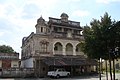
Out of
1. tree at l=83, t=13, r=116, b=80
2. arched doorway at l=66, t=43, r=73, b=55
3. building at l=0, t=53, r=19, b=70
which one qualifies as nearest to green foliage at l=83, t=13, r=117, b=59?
tree at l=83, t=13, r=116, b=80

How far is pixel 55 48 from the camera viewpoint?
45.8 m

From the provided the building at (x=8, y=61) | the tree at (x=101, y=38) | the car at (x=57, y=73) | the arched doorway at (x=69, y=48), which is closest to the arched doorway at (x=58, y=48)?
the arched doorway at (x=69, y=48)

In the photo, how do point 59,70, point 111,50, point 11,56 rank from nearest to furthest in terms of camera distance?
point 111,50 → point 59,70 → point 11,56

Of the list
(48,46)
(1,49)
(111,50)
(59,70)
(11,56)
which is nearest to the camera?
(111,50)

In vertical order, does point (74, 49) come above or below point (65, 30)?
below

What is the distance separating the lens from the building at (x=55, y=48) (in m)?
42.7

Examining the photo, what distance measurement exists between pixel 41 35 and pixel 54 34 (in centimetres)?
299

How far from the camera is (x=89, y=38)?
25.9 metres

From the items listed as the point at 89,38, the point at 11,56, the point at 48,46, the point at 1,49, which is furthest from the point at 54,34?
the point at 1,49

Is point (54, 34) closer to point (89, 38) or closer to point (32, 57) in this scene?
point (32, 57)

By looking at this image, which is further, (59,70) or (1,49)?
(1,49)

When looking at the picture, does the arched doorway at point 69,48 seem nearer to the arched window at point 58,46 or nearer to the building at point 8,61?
the arched window at point 58,46

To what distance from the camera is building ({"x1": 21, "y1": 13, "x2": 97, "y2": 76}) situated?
1679 inches

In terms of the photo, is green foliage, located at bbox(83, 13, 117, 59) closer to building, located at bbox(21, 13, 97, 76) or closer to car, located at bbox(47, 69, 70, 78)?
car, located at bbox(47, 69, 70, 78)
